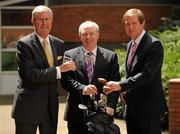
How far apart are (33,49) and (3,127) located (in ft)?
16.7

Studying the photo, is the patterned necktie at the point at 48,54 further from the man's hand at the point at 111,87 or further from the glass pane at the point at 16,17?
the glass pane at the point at 16,17

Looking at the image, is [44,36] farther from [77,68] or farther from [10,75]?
[10,75]

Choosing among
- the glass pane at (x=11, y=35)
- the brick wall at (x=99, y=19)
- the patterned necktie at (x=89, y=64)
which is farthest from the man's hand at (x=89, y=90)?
the glass pane at (x=11, y=35)

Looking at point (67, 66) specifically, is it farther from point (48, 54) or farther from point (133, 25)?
point (133, 25)

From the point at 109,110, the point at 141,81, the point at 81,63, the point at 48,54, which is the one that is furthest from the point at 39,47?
the point at 141,81

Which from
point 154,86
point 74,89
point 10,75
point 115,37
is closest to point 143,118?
point 154,86

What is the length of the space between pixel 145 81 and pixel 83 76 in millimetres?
686

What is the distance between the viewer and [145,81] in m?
5.20

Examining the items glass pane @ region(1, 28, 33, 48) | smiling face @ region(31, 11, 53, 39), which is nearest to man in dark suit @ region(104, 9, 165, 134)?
smiling face @ region(31, 11, 53, 39)

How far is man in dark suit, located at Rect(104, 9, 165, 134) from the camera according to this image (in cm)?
521

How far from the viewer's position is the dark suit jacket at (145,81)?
5.21 metres

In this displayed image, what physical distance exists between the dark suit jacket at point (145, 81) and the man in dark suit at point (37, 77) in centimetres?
69

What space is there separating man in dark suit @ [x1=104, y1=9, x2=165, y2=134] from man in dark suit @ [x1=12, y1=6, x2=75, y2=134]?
24.3 inches

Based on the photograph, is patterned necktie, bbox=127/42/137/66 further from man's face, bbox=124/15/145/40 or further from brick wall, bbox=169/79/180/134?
brick wall, bbox=169/79/180/134
